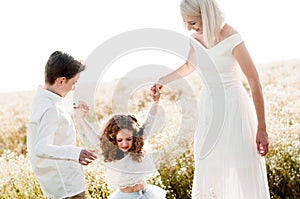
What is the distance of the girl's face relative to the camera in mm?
3977

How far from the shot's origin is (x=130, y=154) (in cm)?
401

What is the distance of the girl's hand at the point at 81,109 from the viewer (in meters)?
3.98

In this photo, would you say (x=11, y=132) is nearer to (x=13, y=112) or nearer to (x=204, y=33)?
(x=13, y=112)

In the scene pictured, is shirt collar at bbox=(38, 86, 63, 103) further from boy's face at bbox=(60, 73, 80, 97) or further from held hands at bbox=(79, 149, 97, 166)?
held hands at bbox=(79, 149, 97, 166)

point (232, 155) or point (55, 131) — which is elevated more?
point (55, 131)

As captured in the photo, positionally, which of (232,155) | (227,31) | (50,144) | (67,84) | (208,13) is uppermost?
(208,13)

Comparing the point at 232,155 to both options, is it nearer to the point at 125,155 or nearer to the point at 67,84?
the point at 125,155

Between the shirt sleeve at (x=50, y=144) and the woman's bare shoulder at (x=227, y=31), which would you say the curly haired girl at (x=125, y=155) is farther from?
the woman's bare shoulder at (x=227, y=31)

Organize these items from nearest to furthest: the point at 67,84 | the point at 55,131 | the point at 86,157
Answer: the point at 86,157 → the point at 55,131 → the point at 67,84

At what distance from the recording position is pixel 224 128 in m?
4.14

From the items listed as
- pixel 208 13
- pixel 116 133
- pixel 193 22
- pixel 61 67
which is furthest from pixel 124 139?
pixel 208 13

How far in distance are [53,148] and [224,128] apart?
1.35 m

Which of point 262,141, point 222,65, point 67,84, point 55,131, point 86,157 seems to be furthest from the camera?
point 222,65

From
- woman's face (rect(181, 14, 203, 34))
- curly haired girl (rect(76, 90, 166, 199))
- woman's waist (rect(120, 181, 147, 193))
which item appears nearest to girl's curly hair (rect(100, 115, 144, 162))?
curly haired girl (rect(76, 90, 166, 199))
